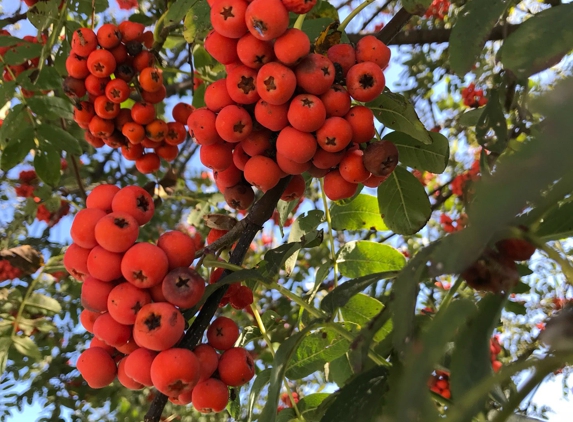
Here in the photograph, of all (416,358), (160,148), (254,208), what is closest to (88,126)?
(160,148)

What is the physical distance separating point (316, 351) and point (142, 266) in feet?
1.82

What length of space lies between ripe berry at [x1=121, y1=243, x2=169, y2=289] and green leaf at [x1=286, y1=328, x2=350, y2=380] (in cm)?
49

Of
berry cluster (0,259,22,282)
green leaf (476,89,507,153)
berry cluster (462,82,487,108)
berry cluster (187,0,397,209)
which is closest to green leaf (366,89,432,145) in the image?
berry cluster (187,0,397,209)

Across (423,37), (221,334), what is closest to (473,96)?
(423,37)

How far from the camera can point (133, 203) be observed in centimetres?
96

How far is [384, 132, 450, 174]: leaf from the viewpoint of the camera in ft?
A: 3.87

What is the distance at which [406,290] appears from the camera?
581 mm

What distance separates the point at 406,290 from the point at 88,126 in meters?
1.32

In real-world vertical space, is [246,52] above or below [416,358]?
above

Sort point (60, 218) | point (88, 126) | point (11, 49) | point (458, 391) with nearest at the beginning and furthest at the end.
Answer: point (458, 391)
point (88, 126)
point (11, 49)
point (60, 218)

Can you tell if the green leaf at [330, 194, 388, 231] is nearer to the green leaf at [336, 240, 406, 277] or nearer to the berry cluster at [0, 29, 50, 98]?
the green leaf at [336, 240, 406, 277]

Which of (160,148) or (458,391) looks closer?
(458,391)

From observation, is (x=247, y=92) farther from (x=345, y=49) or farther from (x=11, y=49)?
(x=11, y=49)

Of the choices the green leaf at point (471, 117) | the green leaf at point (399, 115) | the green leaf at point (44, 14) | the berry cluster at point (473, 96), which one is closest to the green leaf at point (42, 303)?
the green leaf at point (44, 14)
